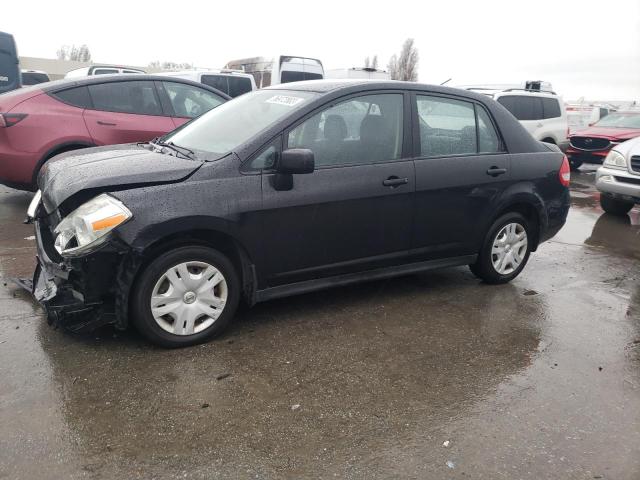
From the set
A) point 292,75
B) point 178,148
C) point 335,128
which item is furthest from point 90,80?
point 292,75

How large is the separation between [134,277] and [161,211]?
423 mm

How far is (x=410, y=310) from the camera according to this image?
14.7 feet

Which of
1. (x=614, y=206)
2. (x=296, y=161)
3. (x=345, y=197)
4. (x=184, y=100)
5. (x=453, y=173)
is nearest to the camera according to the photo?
(x=296, y=161)

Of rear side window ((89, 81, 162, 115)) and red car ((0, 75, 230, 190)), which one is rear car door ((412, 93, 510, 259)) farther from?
rear side window ((89, 81, 162, 115))

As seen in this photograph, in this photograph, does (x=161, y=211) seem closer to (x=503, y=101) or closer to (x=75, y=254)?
(x=75, y=254)

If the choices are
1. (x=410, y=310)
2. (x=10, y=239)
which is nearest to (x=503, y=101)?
(x=410, y=310)

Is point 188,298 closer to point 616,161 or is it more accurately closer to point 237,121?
point 237,121

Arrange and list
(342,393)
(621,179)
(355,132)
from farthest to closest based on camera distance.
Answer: (621,179), (355,132), (342,393)

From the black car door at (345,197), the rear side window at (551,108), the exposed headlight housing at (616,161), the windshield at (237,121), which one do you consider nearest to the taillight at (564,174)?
the black car door at (345,197)

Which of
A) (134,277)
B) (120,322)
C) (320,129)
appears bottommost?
(120,322)

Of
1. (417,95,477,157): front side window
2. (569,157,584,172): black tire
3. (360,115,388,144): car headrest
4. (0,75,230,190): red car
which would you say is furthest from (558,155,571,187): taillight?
(569,157,584,172): black tire

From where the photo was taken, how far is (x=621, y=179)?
8.48m

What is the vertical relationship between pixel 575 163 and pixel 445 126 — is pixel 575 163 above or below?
below

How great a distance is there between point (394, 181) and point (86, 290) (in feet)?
7.41
